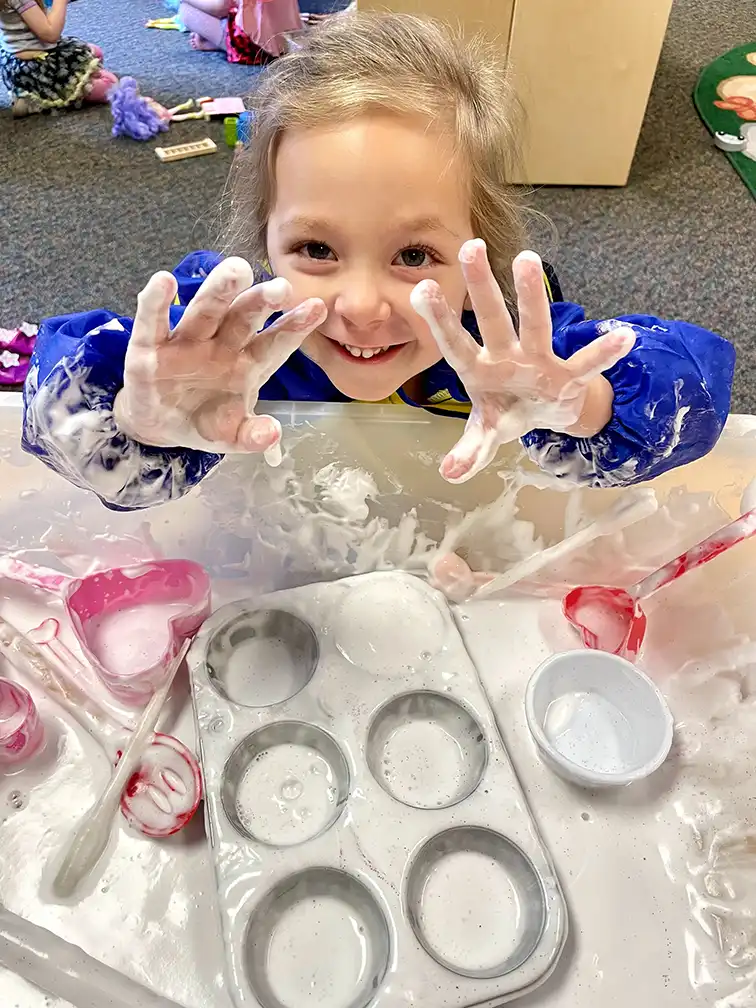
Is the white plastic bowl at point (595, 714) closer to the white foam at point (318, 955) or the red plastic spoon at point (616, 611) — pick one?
the red plastic spoon at point (616, 611)

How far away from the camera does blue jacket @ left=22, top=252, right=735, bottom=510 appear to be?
546mm

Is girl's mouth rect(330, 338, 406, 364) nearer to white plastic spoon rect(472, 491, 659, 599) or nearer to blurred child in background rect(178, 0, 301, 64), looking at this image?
white plastic spoon rect(472, 491, 659, 599)

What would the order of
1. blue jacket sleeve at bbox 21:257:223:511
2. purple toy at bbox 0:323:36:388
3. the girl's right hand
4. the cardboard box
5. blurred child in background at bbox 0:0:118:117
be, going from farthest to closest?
blurred child in background at bbox 0:0:118:117, the cardboard box, purple toy at bbox 0:323:36:388, blue jacket sleeve at bbox 21:257:223:511, the girl's right hand

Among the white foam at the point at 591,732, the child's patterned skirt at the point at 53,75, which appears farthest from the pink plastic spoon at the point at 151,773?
the child's patterned skirt at the point at 53,75

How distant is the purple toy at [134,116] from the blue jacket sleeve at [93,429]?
1.26 metres

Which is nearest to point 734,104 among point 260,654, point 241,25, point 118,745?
point 241,25

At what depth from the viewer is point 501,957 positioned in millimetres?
505

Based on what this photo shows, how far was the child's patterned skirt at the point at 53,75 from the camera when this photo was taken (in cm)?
171

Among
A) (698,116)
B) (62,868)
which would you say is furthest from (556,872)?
(698,116)

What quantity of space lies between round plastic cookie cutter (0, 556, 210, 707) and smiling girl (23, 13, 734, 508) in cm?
11

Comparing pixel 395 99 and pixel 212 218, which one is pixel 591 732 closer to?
pixel 395 99

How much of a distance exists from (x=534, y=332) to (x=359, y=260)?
0.46 feet

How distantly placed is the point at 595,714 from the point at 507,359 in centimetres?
29

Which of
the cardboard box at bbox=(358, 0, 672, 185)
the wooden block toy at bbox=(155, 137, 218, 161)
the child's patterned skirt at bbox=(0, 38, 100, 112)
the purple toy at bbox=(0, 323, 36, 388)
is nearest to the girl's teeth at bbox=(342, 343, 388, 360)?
the purple toy at bbox=(0, 323, 36, 388)
